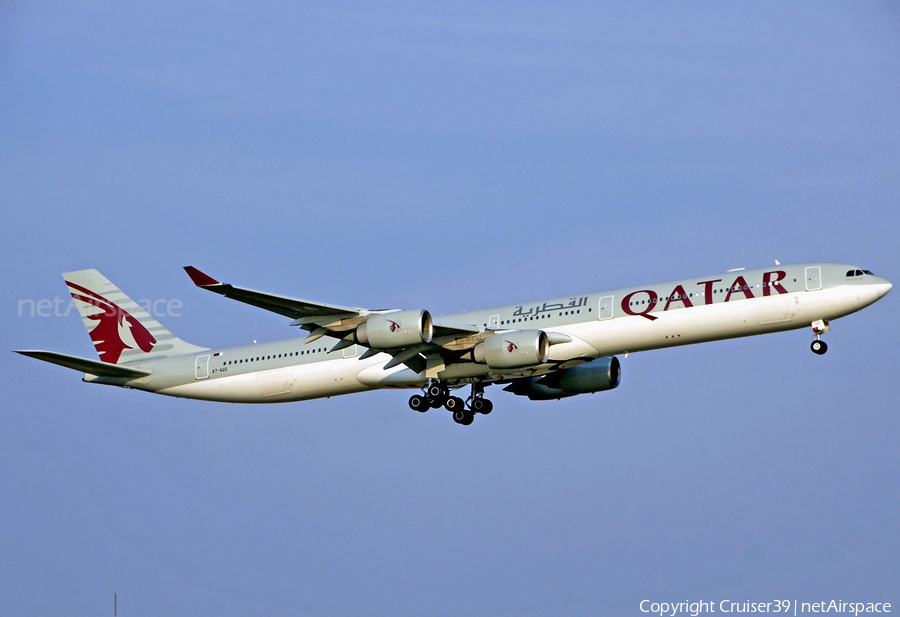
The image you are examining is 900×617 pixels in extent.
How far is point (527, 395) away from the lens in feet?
186

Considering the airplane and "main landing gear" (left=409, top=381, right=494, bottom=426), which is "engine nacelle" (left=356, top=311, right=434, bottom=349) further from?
"main landing gear" (left=409, top=381, right=494, bottom=426)

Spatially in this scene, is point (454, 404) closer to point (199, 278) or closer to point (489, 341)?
point (489, 341)

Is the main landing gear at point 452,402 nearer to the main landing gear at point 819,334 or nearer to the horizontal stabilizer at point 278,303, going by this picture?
the horizontal stabilizer at point 278,303

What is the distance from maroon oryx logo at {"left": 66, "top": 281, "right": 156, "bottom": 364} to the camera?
58500mm

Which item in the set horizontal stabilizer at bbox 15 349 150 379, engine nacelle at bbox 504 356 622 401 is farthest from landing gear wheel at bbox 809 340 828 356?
horizontal stabilizer at bbox 15 349 150 379

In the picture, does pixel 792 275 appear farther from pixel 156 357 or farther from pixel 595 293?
pixel 156 357

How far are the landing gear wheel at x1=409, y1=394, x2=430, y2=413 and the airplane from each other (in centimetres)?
4

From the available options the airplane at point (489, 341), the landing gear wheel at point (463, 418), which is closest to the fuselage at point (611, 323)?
the airplane at point (489, 341)

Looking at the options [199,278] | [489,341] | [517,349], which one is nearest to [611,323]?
[517,349]

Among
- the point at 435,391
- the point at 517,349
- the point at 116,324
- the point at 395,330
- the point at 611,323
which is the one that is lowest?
the point at 435,391

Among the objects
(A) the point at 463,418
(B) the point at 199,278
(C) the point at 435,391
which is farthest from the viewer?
(A) the point at 463,418

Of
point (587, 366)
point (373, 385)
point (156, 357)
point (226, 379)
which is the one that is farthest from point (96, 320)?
point (587, 366)

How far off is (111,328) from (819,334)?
3265 centimetres

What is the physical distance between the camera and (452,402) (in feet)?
174
